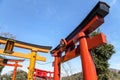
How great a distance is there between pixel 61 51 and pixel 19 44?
147 inches

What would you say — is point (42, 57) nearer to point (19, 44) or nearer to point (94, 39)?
point (19, 44)

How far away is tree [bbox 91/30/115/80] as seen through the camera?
9848 millimetres

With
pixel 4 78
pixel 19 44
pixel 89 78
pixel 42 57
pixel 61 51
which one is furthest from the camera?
pixel 4 78

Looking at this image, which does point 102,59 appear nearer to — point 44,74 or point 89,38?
point 44,74

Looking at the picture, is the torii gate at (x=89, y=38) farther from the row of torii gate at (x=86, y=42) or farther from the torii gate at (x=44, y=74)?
the torii gate at (x=44, y=74)

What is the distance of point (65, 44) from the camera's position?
4023mm

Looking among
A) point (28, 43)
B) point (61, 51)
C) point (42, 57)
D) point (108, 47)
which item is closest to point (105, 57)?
point (108, 47)

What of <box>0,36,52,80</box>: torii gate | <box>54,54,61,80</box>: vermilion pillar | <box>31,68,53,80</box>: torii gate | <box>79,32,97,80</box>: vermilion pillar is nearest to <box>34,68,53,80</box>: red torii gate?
<box>31,68,53,80</box>: torii gate

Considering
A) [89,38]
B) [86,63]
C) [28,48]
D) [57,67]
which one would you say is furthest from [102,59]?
[86,63]

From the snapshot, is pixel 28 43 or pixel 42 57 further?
pixel 42 57

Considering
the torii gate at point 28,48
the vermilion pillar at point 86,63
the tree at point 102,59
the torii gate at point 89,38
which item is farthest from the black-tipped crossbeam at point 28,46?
Answer: the vermilion pillar at point 86,63

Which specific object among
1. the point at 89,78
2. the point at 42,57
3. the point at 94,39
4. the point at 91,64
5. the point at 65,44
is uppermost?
the point at 42,57

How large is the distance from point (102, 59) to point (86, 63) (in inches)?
306

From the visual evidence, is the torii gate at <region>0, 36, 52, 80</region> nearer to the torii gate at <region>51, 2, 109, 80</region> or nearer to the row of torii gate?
the row of torii gate
